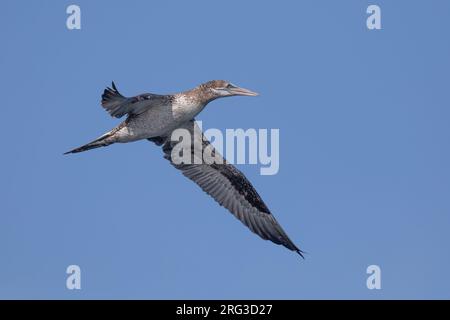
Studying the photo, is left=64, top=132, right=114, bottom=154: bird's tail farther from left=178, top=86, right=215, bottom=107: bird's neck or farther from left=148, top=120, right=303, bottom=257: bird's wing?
left=148, top=120, right=303, bottom=257: bird's wing

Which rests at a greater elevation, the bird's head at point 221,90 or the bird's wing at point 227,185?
the bird's head at point 221,90

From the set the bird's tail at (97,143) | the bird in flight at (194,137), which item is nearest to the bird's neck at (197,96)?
the bird in flight at (194,137)

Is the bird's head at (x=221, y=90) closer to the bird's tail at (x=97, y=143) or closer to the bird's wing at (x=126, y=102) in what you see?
the bird's wing at (x=126, y=102)

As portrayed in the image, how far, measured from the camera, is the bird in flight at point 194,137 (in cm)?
3116

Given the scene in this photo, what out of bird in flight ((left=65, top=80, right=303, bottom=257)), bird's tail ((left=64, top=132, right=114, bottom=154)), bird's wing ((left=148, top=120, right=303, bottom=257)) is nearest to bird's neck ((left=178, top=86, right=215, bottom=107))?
bird in flight ((left=65, top=80, right=303, bottom=257))

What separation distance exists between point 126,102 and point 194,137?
422cm

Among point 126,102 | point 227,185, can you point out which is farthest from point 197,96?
point 227,185

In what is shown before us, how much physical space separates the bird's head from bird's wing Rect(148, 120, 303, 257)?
2.76 metres
